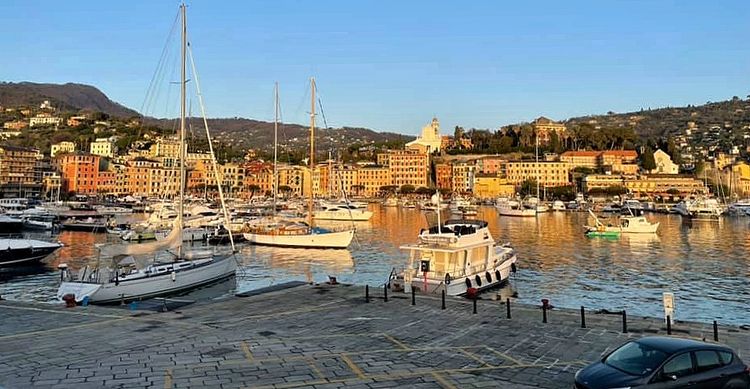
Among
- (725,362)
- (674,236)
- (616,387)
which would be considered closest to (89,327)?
(616,387)

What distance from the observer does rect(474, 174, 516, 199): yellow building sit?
525 feet

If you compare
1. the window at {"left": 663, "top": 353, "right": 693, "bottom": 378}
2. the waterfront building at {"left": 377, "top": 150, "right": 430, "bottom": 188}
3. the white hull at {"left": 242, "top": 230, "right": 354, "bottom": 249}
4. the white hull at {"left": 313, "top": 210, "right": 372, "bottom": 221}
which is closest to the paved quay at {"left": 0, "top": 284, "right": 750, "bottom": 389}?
the window at {"left": 663, "top": 353, "right": 693, "bottom": 378}

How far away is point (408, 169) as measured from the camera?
177000 mm

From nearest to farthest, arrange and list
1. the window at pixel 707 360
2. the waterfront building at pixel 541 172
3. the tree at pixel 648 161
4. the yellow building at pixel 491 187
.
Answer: the window at pixel 707 360, the yellow building at pixel 491 187, the waterfront building at pixel 541 172, the tree at pixel 648 161

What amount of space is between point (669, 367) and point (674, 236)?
56.1 meters

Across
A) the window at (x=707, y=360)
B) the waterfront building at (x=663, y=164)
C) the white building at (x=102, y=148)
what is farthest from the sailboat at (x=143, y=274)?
the waterfront building at (x=663, y=164)

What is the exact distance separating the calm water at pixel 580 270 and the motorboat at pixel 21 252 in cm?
104

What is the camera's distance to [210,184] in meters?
158

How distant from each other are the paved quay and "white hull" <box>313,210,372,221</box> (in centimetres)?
6314

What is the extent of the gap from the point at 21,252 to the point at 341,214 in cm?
5212

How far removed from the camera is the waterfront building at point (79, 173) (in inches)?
5290

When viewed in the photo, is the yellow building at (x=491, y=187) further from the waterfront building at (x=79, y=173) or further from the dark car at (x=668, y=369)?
the dark car at (x=668, y=369)

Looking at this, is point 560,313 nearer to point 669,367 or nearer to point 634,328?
point 634,328

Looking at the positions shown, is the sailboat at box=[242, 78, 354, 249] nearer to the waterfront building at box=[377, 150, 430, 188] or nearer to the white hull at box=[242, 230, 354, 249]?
the white hull at box=[242, 230, 354, 249]
